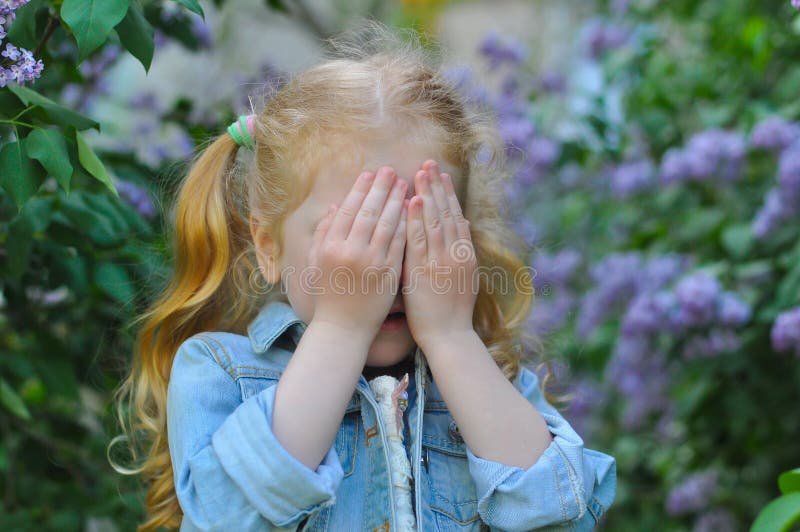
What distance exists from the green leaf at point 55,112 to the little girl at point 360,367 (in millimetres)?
271

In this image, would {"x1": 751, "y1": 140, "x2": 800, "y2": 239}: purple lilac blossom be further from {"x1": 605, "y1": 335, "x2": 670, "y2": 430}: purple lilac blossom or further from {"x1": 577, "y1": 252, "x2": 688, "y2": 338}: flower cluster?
{"x1": 605, "y1": 335, "x2": 670, "y2": 430}: purple lilac blossom

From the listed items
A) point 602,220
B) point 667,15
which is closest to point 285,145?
point 602,220

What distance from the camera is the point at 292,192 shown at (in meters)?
1.44

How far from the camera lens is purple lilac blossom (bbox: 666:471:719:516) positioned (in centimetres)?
286

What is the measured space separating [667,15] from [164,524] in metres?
2.92

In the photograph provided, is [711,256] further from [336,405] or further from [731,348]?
[336,405]

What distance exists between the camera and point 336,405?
4.14 feet

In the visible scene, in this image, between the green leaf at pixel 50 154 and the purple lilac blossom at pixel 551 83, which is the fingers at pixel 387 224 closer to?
the green leaf at pixel 50 154

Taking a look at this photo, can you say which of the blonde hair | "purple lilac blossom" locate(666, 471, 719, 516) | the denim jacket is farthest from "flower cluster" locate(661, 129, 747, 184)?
the denim jacket

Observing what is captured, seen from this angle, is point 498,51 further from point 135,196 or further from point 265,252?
point 265,252

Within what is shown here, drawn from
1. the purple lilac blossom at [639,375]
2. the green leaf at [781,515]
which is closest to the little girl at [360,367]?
the green leaf at [781,515]

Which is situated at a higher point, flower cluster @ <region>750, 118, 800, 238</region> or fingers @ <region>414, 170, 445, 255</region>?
flower cluster @ <region>750, 118, 800, 238</region>

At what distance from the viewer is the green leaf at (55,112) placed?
54.0 inches

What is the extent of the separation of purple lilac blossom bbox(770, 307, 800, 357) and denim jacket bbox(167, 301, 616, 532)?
0.87m
